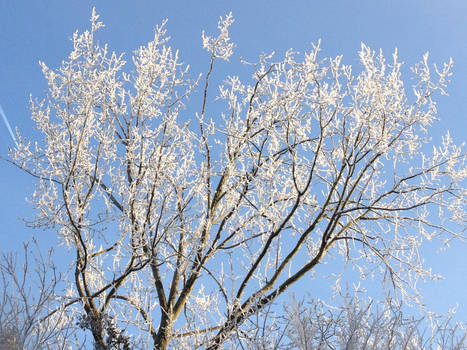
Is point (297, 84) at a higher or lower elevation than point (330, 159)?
higher

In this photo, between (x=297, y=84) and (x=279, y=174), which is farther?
(x=279, y=174)

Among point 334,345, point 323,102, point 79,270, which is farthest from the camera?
point 79,270

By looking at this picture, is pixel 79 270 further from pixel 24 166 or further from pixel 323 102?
pixel 323 102

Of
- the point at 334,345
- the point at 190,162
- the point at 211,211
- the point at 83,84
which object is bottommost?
the point at 334,345

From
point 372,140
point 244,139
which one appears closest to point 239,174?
point 244,139

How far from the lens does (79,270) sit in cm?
720

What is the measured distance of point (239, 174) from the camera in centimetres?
775

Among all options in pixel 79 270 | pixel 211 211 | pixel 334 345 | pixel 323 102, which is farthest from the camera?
pixel 211 211

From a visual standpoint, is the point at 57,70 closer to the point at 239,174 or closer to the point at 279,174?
the point at 239,174

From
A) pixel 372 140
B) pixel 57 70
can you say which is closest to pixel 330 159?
pixel 372 140

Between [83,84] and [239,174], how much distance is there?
9.10 feet

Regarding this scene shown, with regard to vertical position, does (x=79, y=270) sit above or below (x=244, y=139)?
below

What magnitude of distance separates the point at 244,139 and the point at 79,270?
3.04m

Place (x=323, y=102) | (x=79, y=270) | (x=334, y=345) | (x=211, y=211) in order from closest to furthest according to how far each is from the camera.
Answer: (x=334, y=345) → (x=323, y=102) → (x=79, y=270) → (x=211, y=211)
